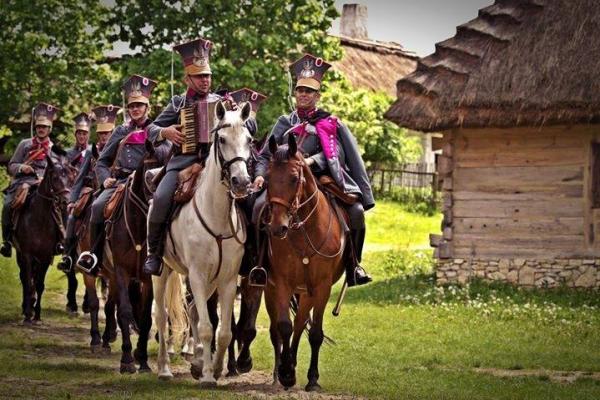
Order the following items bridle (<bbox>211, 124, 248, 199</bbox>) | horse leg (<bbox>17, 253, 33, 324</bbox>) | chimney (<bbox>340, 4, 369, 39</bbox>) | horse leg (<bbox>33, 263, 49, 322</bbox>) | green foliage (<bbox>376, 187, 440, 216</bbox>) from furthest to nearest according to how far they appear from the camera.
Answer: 1. chimney (<bbox>340, 4, 369, 39</bbox>)
2. green foliage (<bbox>376, 187, 440, 216</bbox>)
3. horse leg (<bbox>33, 263, 49, 322</bbox>)
4. horse leg (<bbox>17, 253, 33, 324</bbox>)
5. bridle (<bbox>211, 124, 248, 199</bbox>)

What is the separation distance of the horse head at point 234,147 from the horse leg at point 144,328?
2.50m

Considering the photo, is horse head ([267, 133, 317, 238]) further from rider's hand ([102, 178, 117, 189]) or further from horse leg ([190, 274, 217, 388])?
rider's hand ([102, 178, 117, 189])

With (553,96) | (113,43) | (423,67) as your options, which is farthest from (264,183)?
(113,43)

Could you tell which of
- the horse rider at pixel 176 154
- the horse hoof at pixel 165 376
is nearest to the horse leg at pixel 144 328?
the horse hoof at pixel 165 376

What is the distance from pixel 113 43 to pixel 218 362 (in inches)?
1072

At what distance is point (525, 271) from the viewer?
2294 centimetres

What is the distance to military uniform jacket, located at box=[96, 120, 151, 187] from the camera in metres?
15.2

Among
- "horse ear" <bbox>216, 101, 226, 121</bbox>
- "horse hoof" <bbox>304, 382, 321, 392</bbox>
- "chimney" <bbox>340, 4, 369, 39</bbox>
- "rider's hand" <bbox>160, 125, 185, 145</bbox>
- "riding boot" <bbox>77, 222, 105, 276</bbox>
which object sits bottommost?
"horse hoof" <bbox>304, 382, 321, 392</bbox>

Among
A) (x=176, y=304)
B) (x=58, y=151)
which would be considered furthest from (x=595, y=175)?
(x=176, y=304)

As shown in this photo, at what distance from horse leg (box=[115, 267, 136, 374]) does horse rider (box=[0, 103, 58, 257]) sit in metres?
5.35

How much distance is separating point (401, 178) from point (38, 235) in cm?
2731

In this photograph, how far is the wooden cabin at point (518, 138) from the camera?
22359 mm

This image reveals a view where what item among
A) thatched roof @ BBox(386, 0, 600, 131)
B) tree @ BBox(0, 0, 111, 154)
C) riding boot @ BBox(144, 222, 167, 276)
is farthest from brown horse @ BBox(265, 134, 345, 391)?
tree @ BBox(0, 0, 111, 154)

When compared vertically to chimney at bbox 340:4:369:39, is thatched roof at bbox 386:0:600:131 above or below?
below
